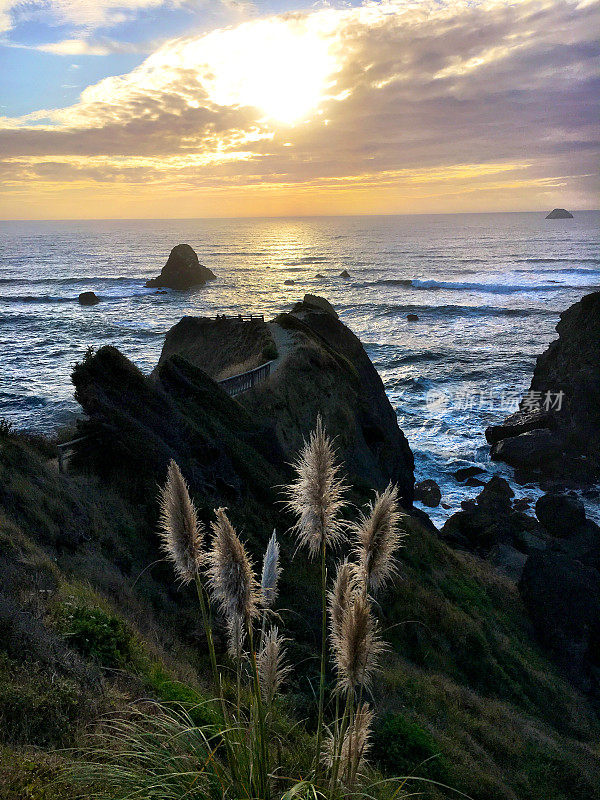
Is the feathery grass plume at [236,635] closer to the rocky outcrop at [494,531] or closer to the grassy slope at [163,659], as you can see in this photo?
the grassy slope at [163,659]

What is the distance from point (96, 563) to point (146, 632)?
2052 millimetres

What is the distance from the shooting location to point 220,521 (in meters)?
3.86

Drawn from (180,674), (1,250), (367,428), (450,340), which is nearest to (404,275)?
(450,340)

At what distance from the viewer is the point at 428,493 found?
37.9 m

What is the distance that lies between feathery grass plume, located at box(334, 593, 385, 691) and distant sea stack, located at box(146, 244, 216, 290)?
114 metres

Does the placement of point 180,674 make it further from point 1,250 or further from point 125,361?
point 1,250

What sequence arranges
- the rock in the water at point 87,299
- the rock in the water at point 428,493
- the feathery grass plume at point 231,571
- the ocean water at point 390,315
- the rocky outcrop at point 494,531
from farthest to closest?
the rock in the water at point 87,299, the ocean water at point 390,315, the rock in the water at point 428,493, the rocky outcrop at point 494,531, the feathery grass plume at point 231,571

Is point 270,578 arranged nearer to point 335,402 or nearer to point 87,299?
point 335,402

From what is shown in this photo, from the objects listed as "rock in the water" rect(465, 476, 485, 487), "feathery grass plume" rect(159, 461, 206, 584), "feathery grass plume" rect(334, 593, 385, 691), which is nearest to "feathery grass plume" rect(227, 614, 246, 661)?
"feathery grass plume" rect(159, 461, 206, 584)

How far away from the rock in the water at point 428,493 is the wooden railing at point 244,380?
52.8 feet

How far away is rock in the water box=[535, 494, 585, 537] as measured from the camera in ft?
104

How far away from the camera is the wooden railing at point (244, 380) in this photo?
84.1 feet

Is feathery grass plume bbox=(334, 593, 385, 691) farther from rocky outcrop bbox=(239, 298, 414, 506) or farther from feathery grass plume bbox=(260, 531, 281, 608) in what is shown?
rocky outcrop bbox=(239, 298, 414, 506)

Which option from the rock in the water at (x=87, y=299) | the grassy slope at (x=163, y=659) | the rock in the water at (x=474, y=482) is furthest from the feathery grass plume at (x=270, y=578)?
the rock in the water at (x=87, y=299)
